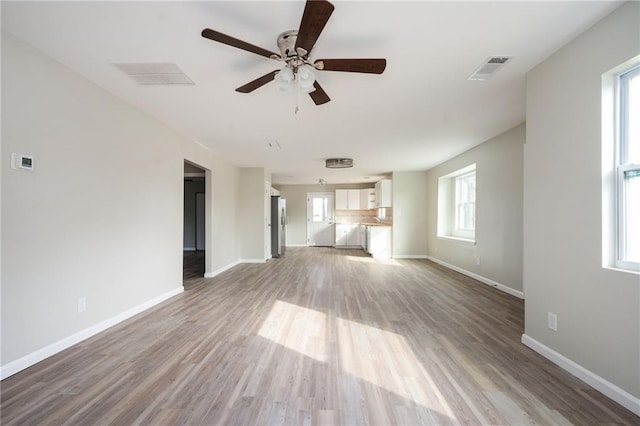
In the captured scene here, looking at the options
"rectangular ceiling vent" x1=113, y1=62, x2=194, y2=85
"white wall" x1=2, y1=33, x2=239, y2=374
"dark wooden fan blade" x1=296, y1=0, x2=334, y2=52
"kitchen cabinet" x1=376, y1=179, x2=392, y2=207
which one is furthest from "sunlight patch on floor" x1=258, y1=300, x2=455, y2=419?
"kitchen cabinet" x1=376, y1=179, x2=392, y2=207

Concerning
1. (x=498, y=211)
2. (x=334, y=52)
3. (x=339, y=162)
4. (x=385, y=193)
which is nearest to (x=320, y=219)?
(x=385, y=193)

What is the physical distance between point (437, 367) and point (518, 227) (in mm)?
2760

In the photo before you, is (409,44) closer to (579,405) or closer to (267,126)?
(267,126)

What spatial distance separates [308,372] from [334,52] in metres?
2.42

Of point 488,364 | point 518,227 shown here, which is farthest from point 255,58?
point 518,227

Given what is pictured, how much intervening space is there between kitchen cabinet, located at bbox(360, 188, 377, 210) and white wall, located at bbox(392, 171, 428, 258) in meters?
1.80

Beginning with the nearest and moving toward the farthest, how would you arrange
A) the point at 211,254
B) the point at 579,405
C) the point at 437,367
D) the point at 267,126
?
1. the point at 579,405
2. the point at 437,367
3. the point at 267,126
4. the point at 211,254

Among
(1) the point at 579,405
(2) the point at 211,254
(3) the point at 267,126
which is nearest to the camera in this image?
(1) the point at 579,405

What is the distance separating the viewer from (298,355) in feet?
7.18

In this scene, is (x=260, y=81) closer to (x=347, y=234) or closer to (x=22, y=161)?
(x=22, y=161)

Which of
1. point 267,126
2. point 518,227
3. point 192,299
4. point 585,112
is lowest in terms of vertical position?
point 192,299

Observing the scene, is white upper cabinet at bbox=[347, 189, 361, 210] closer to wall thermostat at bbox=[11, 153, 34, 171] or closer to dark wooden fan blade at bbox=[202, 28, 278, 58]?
dark wooden fan blade at bbox=[202, 28, 278, 58]

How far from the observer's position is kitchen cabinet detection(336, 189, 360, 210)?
9.64 metres

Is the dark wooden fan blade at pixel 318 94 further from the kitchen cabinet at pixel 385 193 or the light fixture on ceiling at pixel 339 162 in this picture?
the kitchen cabinet at pixel 385 193
